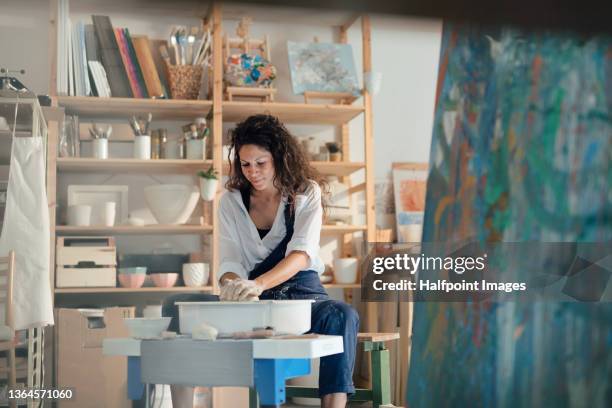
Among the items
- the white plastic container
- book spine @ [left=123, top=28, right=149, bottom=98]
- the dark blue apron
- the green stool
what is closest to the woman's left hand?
the white plastic container

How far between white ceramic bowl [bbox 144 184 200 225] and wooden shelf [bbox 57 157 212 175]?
5.0 inches

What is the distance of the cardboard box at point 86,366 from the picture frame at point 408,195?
5.68ft

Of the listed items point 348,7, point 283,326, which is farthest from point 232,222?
point 348,7

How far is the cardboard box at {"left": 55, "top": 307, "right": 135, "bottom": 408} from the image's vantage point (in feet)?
11.8

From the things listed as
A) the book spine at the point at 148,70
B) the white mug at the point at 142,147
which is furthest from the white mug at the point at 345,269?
the book spine at the point at 148,70

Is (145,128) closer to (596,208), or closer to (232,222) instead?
(232,222)

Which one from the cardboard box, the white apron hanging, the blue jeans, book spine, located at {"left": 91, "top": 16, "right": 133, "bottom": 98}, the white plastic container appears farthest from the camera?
book spine, located at {"left": 91, "top": 16, "right": 133, "bottom": 98}

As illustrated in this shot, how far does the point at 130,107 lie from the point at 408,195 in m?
1.69

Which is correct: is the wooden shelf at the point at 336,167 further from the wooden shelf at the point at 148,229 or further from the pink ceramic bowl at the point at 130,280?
the pink ceramic bowl at the point at 130,280

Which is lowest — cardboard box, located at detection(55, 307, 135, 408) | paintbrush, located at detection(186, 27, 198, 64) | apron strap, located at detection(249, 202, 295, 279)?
cardboard box, located at detection(55, 307, 135, 408)

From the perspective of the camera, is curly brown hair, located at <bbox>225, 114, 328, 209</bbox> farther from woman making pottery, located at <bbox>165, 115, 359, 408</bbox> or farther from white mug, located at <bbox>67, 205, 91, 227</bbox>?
white mug, located at <bbox>67, 205, 91, 227</bbox>

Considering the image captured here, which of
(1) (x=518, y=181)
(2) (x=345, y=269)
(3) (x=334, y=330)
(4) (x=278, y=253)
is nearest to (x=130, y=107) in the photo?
(2) (x=345, y=269)

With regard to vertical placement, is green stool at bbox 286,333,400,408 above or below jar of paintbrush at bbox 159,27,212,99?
below

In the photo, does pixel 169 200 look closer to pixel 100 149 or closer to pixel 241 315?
pixel 100 149
